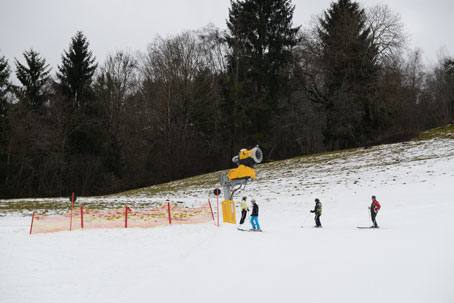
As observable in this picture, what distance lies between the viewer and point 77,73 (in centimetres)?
4488

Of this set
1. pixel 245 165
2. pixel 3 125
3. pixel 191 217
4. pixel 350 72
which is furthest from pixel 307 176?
pixel 3 125

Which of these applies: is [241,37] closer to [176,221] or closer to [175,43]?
[175,43]

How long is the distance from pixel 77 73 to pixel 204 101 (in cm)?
A: 1754

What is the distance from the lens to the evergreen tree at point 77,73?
44906 mm

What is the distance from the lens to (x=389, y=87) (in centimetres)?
3722

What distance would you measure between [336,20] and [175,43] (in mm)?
22205

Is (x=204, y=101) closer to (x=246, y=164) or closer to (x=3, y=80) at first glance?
(x=3, y=80)

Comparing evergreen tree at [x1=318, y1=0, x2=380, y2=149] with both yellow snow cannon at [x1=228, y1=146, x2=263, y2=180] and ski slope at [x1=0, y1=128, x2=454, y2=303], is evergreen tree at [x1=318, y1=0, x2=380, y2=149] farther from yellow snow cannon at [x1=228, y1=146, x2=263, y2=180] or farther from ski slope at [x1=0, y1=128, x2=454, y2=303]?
yellow snow cannon at [x1=228, y1=146, x2=263, y2=180]

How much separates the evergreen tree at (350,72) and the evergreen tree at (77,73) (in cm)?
3075

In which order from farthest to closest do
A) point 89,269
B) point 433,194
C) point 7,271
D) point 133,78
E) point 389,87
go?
point 133,78 < point 389,87 < point 433,194 < point 89,269 < point 7,271

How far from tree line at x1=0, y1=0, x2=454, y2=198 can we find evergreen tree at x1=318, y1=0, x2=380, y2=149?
0.13 meters

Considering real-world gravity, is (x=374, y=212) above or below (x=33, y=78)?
below

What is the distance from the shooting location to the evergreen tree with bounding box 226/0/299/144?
48.4 metres

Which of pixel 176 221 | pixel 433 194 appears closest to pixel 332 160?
pixel 433 194
